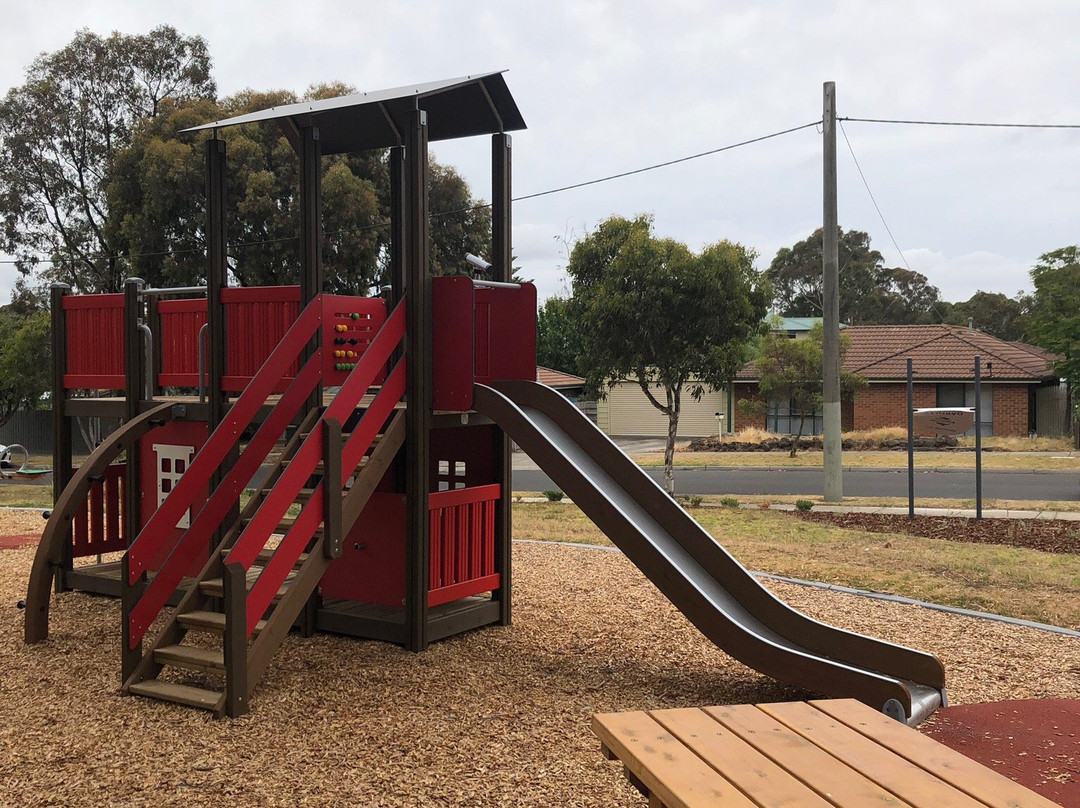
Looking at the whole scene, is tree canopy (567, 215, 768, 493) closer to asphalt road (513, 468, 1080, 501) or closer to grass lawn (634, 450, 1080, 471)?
asphalt road (513, 468, 1080, 501)

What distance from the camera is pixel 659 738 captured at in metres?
3.24

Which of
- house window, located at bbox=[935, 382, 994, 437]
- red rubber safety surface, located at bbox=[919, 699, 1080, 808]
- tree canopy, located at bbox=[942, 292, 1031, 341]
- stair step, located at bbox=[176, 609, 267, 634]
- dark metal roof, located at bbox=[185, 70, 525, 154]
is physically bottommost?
red rubber safety surface, located at bbox=[919, 699, 1080, 808]

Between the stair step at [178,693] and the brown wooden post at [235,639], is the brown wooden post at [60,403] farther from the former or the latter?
the brown wooden post at [235,639]

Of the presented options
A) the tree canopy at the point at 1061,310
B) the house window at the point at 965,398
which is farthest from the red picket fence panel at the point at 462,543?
the house window at the point at 965,398

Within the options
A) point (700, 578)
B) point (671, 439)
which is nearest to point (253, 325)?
point (700, 578)

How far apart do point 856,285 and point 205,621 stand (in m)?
55.2

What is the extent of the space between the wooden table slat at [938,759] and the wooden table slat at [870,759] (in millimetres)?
30

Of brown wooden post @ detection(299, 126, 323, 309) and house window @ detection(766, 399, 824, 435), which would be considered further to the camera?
house window @ detection(766, 399, 824, 435)

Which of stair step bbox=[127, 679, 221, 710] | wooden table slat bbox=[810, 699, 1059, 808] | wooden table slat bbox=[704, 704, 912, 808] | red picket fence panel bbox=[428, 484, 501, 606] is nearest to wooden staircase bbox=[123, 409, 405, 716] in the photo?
stair step bbox=[127, 679, 221, 710]

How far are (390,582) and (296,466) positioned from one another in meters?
1.53

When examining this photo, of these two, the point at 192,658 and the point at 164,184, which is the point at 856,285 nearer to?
the point at 164,184

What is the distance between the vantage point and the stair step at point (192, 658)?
542cm

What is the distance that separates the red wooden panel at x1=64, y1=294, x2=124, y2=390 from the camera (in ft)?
27.4

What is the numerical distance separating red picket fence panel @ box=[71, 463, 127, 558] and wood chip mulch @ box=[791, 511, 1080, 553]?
8766mm
